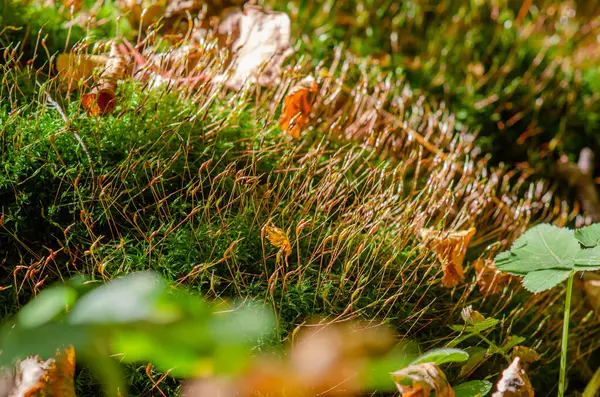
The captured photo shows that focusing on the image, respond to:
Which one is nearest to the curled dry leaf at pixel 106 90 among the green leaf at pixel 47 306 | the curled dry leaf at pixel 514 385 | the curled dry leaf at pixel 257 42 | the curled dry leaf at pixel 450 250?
the curled dry leaf at pixel 257 42

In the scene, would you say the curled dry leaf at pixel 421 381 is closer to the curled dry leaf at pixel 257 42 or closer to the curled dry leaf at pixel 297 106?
the curled dry leaf at pixel 297 106

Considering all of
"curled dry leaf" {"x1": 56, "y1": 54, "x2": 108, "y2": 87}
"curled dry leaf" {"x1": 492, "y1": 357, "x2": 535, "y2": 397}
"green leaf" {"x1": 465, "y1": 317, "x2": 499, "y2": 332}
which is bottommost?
"curled dry leaf" {"x1": 492, "y1": 357, "x2": 535, "y2": 397}

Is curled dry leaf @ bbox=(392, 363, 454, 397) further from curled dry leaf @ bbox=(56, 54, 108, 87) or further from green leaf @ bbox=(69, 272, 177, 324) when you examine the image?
curled dry leaf @ bbox=(56, 54, 108, 87)

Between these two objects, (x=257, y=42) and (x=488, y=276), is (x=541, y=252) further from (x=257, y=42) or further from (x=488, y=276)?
(x=257, y=42)

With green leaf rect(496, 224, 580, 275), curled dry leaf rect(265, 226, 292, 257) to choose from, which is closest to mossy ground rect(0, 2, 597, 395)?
curled dry leaf rect(265, 226, 292, 257)

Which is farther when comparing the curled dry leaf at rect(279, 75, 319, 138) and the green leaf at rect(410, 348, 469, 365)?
the curled dry leaf at rect(279, 75, 319, 138)

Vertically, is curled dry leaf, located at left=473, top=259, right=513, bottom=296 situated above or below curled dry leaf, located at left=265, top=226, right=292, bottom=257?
below

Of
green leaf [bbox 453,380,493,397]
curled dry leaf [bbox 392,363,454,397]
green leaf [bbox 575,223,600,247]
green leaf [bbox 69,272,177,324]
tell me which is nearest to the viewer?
green leaf [bbox 69,272,177,324]

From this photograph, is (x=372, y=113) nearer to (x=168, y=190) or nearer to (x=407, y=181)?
(x=407, y=181)
